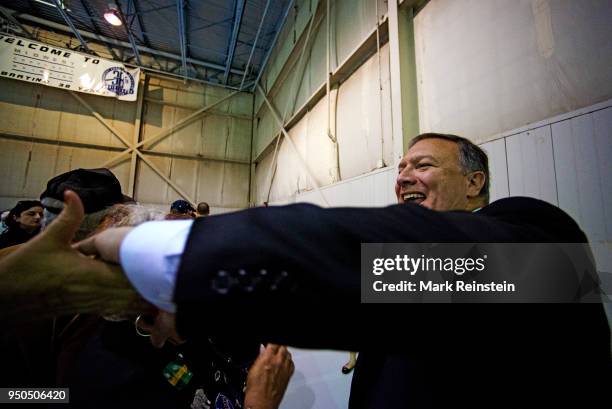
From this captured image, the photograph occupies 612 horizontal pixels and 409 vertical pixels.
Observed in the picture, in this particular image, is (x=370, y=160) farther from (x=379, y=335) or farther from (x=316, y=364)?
(x=379, y=335)

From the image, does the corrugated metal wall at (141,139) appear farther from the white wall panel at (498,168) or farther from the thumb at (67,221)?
the thumb at (67,221)

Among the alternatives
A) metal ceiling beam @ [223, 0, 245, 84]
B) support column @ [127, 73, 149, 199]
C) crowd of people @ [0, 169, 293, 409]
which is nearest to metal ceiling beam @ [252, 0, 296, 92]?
metal ceiling beam @ [223, 0, 245, 84]

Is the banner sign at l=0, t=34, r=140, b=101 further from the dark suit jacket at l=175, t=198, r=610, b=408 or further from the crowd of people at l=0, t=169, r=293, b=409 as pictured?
the dark suit jacket at l=175, t=198, r=610, b=408

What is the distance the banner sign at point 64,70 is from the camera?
17.6 feet

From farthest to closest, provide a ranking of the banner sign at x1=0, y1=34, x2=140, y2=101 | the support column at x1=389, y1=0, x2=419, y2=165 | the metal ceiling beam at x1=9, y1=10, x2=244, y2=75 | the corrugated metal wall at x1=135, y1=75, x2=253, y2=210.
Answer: the corrugated metal wall at x1=135, y1=75, x2=253, y2=210 < the metal ceiling beam at x1=9, y1=10, x2=244, y2=75 < the banner sign at x1=0, y1=34, x2=140, y2=101 < the support column at x1=389, y1=0, x2=419, y2=165

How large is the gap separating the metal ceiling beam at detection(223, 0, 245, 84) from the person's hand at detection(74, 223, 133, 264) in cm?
569

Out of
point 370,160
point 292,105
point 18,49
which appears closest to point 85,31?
point 18,49

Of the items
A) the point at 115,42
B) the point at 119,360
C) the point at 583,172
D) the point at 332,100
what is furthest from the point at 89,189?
the point at 115,42

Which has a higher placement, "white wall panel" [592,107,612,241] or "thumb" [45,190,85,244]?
"white wall panel" [592,107,612,241]

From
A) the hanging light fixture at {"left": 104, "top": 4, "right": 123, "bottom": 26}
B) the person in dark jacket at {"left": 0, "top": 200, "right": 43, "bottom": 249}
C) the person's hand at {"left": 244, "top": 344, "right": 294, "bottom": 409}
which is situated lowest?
the person's hand at {"left": 244, "top": 344, "right": 294, "bottom": 409}

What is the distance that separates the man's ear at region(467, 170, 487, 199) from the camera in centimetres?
114

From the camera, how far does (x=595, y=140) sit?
42.5 inches

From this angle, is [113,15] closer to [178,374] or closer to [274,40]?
[274,40]

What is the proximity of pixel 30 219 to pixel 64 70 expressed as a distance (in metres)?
4.95
